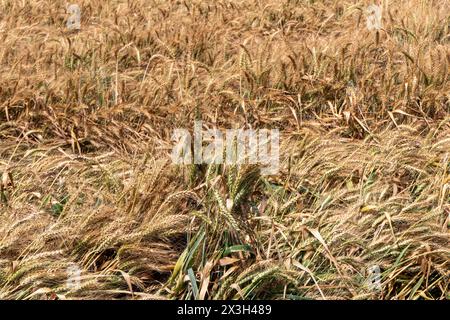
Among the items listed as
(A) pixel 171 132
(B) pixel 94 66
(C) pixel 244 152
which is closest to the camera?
(C) pixel 244 152

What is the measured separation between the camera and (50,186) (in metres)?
2.39

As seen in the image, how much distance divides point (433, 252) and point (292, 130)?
1.24 m

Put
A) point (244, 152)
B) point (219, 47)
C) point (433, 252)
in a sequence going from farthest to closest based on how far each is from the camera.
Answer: point (219, 47), point (244, 152), point (433, 252)

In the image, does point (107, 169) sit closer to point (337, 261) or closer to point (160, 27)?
point (337, 261)

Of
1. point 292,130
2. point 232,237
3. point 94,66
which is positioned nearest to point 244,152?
point 232,237

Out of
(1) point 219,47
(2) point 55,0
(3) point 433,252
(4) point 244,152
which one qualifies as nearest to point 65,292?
(4) point 244,152

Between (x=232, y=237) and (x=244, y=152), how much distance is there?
0.33 meters

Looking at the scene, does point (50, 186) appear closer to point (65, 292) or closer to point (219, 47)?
point (65, 292)

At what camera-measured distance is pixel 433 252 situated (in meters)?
2.00

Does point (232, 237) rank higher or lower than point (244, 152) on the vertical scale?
lower

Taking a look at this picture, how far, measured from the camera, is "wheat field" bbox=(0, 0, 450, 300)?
198cm

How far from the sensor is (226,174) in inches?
86.2

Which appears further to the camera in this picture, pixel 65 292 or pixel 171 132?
pixel 171 132

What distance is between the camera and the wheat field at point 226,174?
198 centimetres
